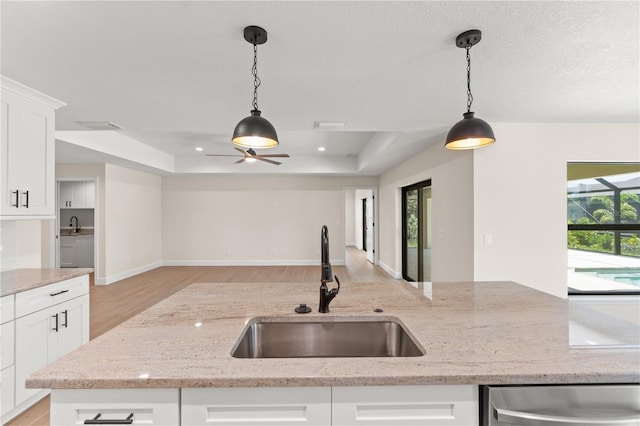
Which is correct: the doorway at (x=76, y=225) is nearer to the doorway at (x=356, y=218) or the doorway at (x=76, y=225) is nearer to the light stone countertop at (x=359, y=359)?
the light stone countertop at (x=359, y=359)

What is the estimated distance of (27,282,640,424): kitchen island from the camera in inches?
34.6

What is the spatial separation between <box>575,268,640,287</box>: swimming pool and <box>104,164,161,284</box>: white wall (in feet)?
24.6

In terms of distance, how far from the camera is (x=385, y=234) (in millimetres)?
6941

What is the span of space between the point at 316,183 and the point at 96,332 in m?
5.39

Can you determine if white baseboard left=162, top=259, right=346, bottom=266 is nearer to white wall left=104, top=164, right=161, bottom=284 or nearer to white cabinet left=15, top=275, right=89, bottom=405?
white wall left=104, top=164, right=161, bottom=284

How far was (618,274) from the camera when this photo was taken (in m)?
3.36

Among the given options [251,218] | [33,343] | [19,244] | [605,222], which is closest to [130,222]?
[251,218]

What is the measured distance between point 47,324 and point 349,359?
2535mm

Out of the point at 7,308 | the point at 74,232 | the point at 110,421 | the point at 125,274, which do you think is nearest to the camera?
the point at 110,421

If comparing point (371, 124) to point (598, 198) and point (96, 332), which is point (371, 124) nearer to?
point (598, 198)

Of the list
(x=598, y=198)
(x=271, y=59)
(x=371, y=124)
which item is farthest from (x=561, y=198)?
(x=271, y=59)

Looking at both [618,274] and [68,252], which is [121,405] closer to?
[618,274]

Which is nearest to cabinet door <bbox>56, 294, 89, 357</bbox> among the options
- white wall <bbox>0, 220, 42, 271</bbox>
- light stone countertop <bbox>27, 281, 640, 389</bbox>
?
white wall <bbox>0, 220, 42, 271</bbox>

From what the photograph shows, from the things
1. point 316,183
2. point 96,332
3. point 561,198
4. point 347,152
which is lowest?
point 96,332
